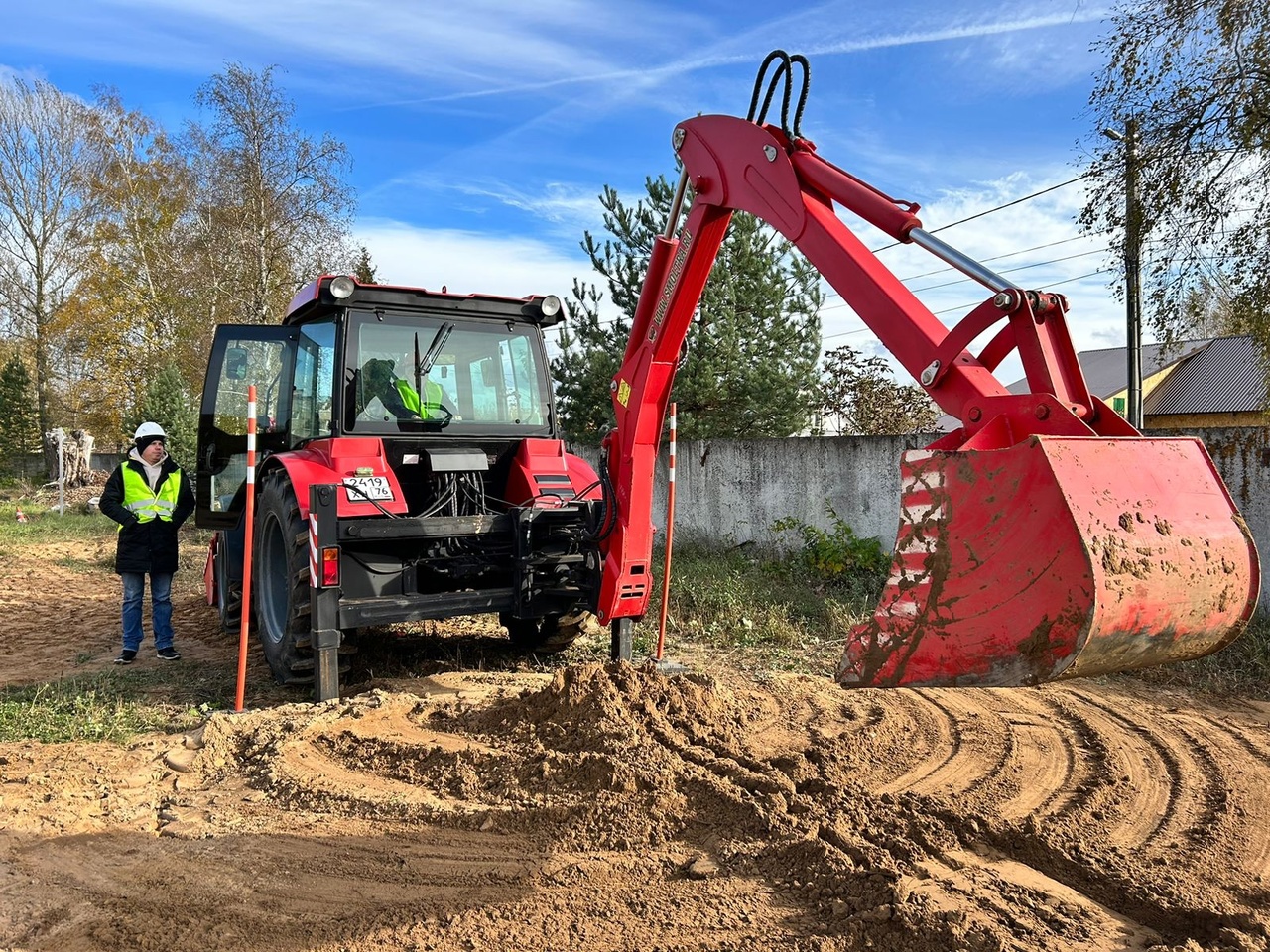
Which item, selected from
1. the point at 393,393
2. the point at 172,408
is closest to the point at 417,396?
the point at 393,393

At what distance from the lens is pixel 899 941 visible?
2.77 meters

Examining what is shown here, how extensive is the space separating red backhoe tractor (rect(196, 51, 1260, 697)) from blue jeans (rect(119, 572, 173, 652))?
454 mm

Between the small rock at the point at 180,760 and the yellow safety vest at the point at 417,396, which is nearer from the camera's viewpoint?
the small rock at the point at 180,760

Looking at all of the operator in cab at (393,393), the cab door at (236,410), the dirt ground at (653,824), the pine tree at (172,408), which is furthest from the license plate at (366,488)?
the pine tree at (172,408)

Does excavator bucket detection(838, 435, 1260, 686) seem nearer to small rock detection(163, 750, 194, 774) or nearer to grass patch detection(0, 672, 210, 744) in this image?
small rock detection(163, 750, 194, 774)

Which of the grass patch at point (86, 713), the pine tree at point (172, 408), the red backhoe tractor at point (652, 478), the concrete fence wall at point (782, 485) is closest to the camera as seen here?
the red backhoe tractor at point (652, 478)

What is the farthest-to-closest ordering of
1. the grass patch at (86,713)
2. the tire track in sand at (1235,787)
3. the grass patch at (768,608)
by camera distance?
the grass patch at (768,608), the grass patch at (86,713), the tire track in sand at (1235,787)

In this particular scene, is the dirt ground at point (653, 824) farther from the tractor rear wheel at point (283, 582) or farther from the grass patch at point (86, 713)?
the tractor rear wheel at point (283, 582)

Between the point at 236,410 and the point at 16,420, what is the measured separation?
114 ft

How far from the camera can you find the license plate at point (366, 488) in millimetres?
5426

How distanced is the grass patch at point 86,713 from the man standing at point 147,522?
796 millimetres

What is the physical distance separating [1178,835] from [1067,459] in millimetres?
1990

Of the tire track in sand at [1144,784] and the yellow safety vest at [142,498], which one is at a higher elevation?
the yellow safety vest at [142,498]

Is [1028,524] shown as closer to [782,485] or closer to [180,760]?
[180,760]
